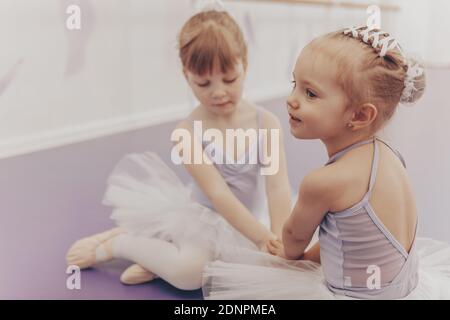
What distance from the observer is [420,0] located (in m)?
0.87

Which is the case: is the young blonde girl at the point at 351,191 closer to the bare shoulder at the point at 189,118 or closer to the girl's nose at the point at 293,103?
the girl's nose at the point at 293,103

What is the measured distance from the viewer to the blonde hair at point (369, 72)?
674mm

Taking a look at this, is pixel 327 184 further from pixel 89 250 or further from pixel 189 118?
pixel 89 250

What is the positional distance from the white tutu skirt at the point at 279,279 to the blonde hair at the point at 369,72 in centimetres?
28

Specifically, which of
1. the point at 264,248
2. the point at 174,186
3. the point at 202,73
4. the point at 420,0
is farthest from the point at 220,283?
the point at 420,0

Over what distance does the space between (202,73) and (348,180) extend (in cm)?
31

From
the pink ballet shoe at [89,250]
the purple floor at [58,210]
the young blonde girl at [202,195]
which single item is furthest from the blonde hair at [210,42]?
the pink ballet shoe at [89,250]

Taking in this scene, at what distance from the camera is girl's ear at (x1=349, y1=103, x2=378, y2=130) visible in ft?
2.28

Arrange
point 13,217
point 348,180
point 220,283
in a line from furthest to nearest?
1. point 13,217
2. point 220,283
3. point 348,180

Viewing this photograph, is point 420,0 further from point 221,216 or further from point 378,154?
point 221,216

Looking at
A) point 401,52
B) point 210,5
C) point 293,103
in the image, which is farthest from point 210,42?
point 401,52

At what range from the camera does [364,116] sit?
0.71 m

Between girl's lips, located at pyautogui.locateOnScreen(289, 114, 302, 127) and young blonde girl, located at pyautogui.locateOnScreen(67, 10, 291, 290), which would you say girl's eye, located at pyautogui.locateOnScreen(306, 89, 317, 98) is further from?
young blonde girl, located at pyautogui.locateOnScreen(67, 10, 291, 290)
